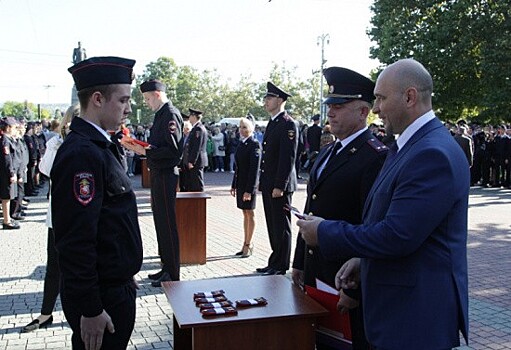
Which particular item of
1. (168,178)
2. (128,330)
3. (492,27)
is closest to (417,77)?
(128,330)

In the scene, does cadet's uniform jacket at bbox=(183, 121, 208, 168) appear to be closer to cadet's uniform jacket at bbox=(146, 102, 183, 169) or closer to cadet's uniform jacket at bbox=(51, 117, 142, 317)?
cadet's uniform jacket at bbox=(146, 102, 183, 169)

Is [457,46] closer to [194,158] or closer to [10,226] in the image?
[194,158]

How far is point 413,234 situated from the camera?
224 cm

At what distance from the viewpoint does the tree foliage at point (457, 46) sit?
86.6 ft

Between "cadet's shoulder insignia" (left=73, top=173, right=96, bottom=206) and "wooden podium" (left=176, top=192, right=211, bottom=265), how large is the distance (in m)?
5.11

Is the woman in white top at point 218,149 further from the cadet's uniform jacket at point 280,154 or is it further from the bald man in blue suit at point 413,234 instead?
the bald man in blue suit at point 413,234

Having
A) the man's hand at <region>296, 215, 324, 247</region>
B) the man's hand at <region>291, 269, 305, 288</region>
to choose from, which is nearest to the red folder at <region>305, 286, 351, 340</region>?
the man's hand at <region>291, 269, 305, 288</region>

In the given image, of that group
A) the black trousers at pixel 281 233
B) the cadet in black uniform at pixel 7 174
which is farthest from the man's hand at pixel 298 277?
the cadet in black uniform at pixel 7 174

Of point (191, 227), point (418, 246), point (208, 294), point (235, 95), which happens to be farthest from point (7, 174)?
point (235, 95)

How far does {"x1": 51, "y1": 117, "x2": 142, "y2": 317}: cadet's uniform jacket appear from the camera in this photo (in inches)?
97.2

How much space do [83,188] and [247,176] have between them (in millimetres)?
5659

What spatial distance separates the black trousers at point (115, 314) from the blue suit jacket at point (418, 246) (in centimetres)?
107

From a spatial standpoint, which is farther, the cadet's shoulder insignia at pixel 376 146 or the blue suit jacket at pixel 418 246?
the cadet's shoulder insignia at pixel 376 146

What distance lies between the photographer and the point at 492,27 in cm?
2700
